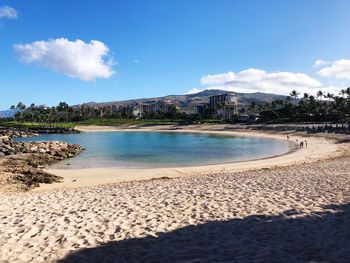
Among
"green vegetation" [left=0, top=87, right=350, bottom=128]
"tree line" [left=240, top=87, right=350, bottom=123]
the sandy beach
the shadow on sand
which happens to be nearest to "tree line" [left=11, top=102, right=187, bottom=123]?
"green vegetation" [left=0, top=87, right=350, bottom=128]

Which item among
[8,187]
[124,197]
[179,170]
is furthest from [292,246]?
[179,170]

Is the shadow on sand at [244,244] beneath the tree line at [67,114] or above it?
beneath

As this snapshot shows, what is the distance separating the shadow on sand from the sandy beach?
2 cm

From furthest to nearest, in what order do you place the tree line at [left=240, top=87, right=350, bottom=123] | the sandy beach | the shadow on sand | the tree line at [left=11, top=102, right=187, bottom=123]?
the tree line at [left=11, top=102, right=187, bottom=123]
the tree line at [left=240, top=87, right=350, bottom=123]
the sandy beach
the shadow on sand

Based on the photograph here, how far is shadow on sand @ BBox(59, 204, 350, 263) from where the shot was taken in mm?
7672

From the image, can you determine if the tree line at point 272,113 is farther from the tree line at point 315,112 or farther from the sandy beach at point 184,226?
the sandy beach at point 184,226

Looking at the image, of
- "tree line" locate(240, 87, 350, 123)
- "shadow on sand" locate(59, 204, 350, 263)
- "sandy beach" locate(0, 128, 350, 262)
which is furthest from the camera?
"tree line" locate(240, 87, 350, 123)

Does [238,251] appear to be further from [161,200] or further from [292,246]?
[161,200]

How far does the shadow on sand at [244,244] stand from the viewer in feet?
25.2

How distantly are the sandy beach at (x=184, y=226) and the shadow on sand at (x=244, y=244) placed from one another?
0.02 meters

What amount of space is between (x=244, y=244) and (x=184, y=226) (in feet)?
6.86

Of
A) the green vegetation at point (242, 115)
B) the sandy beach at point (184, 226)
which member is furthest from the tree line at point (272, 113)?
the sandy beach at point (184, 226)

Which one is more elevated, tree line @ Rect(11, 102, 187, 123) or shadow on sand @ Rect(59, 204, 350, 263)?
tree line @ Rect(11, 102, 187, 123)

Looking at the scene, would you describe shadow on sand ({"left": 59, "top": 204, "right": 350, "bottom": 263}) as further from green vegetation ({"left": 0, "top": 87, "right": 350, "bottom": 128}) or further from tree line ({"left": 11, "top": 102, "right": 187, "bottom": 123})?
tree line ({"left": 11, "top": 102, "right": 187, "bottom": 123})
